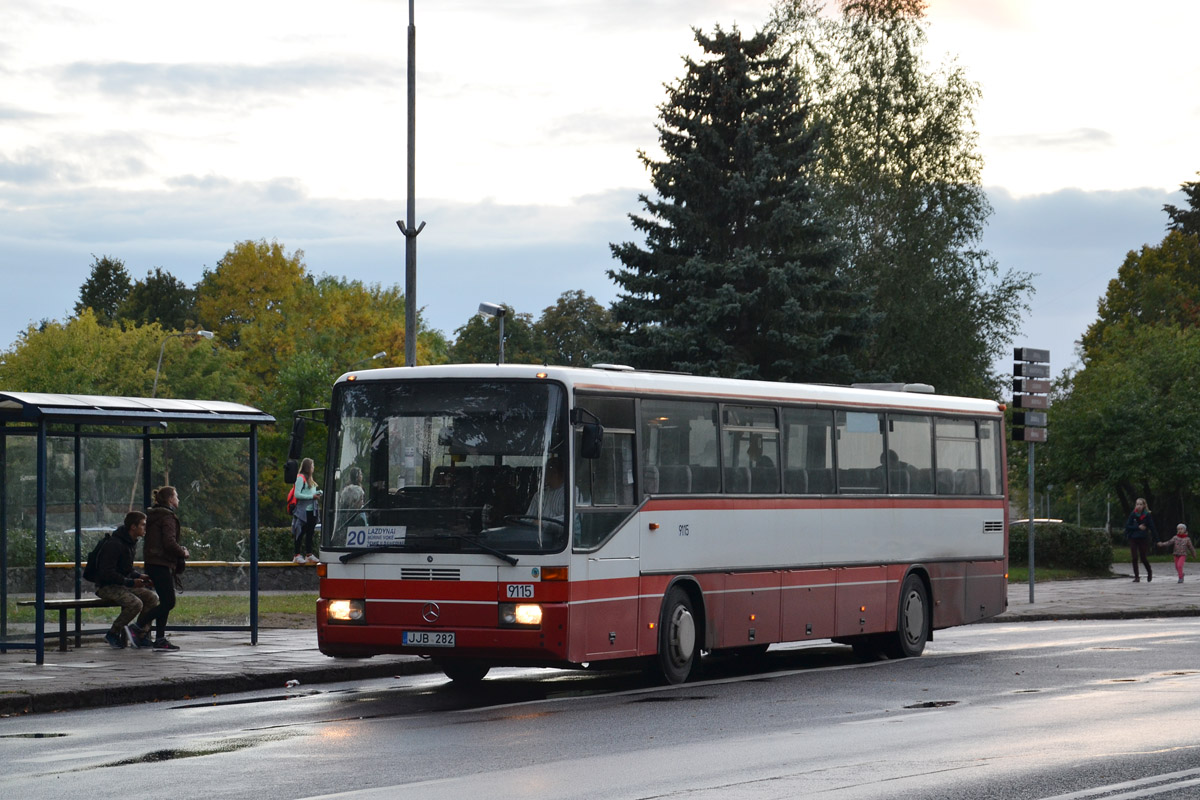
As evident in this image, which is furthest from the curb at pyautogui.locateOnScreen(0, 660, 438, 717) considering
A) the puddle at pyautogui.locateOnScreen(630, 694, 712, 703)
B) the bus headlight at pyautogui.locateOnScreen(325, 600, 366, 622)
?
the puddle at pyautogui.locateOnScreen(630, 694, 712, 703)

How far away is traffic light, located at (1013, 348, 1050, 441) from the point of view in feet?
96.0

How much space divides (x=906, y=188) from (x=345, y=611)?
43007 mm

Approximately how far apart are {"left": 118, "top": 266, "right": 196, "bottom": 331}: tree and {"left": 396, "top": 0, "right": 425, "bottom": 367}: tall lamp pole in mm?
70752

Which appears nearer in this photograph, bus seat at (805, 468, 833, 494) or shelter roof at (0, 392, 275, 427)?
shelter roof at (0, 392, 275, 427)

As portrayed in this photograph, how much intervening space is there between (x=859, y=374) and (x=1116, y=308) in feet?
169

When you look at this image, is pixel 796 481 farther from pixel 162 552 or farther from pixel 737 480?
pixel 162 552

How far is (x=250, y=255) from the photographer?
88.1 m

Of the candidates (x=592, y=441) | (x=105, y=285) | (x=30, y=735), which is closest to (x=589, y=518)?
(x=592, y=441)

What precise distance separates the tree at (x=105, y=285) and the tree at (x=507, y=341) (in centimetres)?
2154

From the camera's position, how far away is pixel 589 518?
15.3 metres

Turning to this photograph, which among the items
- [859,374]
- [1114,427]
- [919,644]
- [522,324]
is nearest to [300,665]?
[919,644]

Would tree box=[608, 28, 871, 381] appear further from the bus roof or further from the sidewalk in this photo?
the sidewalk

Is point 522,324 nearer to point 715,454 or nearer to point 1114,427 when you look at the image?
point 1114,427

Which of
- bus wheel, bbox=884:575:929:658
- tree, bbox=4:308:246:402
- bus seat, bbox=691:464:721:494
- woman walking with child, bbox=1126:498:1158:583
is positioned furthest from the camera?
tree, bbox=4:308:246:402
